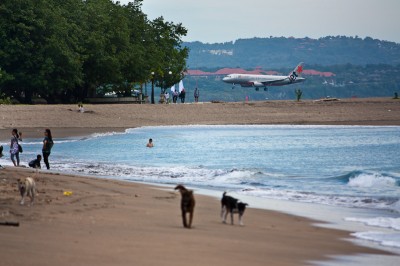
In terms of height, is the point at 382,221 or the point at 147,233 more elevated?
the point at 147,233

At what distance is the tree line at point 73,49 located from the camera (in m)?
71.7

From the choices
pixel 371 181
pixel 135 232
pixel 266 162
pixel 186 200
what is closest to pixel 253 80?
pixel 266 162

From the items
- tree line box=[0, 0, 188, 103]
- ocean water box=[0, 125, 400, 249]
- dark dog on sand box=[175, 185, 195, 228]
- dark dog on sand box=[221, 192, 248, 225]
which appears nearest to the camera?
dark dog on sand box=[175, 185, 195, 228]

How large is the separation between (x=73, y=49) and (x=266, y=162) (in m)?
41.8

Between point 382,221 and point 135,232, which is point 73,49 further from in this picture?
point 135,232

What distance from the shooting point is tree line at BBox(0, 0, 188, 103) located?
71.7m

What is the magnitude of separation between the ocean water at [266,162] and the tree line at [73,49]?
1161 centimetres

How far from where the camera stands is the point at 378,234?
54.5ft

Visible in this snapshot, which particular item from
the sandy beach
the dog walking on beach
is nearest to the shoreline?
the sandy beach

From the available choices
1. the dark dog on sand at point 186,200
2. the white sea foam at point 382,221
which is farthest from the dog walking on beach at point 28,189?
the white sea foam at point 382,221

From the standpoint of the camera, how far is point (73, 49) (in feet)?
255

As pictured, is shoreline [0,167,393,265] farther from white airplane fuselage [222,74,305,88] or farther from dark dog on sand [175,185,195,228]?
white airplane fuselage [222,74,305,88]

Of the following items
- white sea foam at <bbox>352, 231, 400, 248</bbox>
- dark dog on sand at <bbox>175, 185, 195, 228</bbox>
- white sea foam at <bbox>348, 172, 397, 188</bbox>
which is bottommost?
white sea foam at <bbox>348, 172, 397, 188</bbox>

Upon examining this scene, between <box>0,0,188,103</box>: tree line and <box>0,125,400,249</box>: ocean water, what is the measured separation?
1161cm
